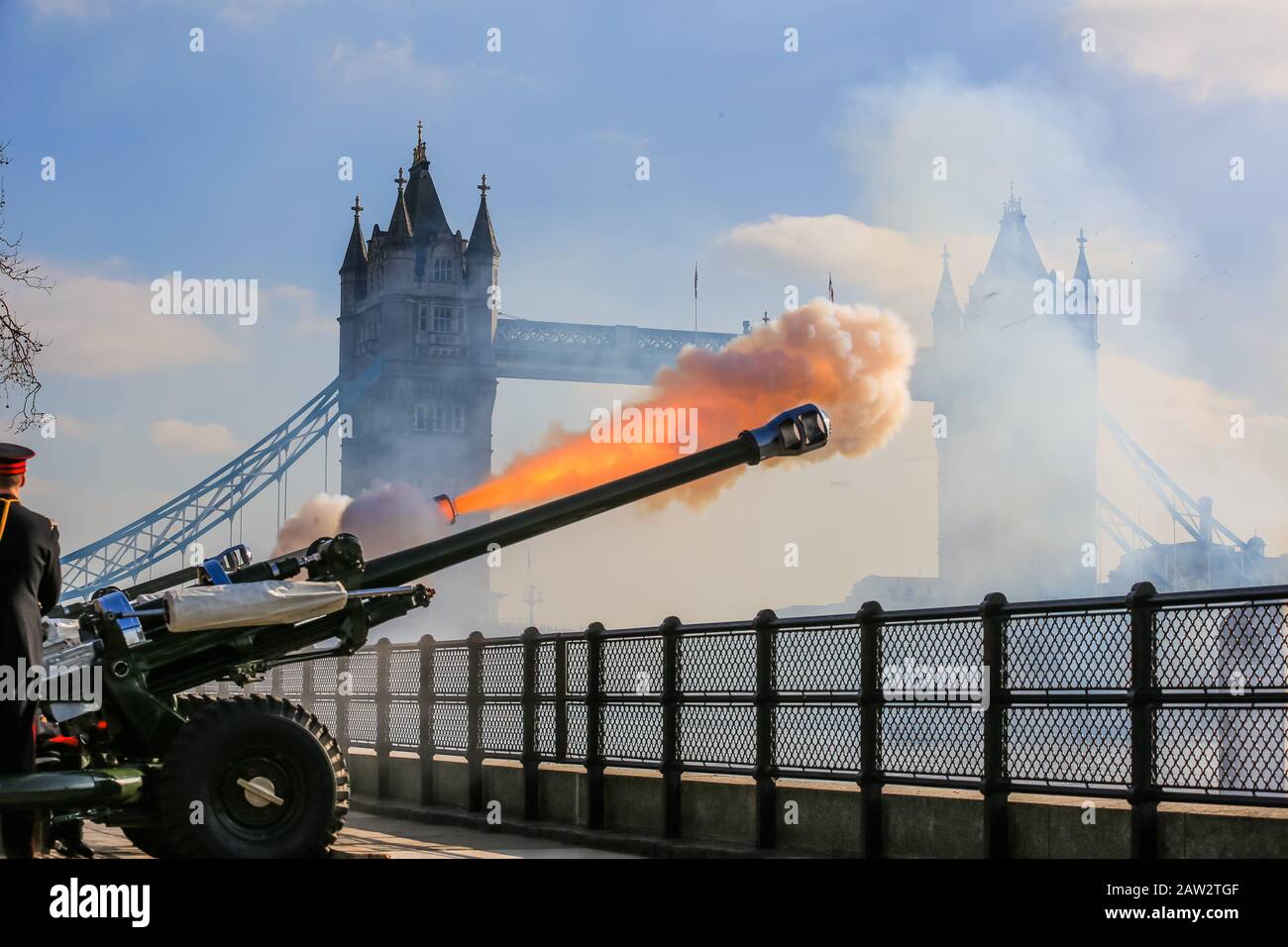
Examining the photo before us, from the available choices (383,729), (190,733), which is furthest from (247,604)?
(383,729)

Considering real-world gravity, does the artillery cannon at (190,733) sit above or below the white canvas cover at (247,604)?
below

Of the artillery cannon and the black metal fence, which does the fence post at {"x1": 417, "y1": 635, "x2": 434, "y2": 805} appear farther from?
the artillery cannon

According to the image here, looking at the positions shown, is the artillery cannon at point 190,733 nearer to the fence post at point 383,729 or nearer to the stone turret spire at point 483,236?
the fence post at point 383,729

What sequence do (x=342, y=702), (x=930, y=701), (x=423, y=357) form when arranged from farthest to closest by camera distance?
(x=423, y=357) < (x=342, y=702) < (x=930, y=701)

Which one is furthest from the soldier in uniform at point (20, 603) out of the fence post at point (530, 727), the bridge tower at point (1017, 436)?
the bridge tower at point (1017, 436)

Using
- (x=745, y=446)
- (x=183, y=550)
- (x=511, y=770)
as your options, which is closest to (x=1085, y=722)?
(x=745, y=446)

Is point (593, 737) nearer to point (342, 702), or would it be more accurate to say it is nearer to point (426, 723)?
point (426, 723)

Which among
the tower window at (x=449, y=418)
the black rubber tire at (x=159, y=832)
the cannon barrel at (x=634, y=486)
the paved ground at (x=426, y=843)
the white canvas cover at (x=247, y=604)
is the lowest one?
the paved ground at (x=426, y=843)

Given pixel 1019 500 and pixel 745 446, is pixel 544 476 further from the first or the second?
pixel 1019 500
